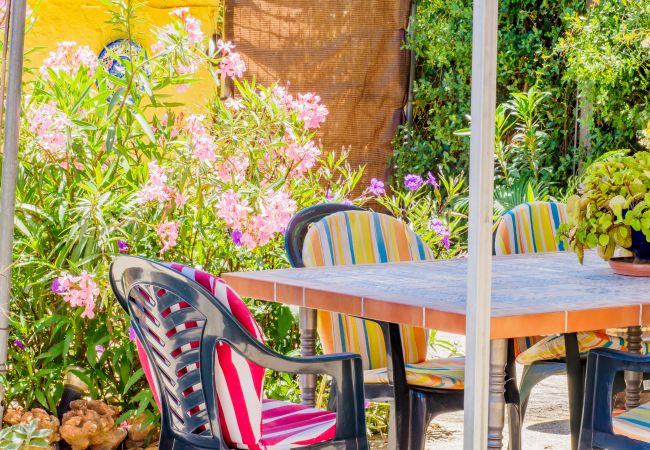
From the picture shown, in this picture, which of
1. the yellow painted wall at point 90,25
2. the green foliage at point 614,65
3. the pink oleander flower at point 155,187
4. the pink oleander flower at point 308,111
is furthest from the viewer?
the yellow painted wall at point 90,25

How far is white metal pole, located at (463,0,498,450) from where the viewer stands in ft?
5.21

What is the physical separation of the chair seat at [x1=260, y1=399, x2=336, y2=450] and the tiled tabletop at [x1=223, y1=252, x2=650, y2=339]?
0.26 m

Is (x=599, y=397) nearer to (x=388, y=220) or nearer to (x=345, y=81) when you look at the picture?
(x=388, y=220)

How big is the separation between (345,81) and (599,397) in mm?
5586

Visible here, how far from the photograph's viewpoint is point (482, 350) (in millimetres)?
1597

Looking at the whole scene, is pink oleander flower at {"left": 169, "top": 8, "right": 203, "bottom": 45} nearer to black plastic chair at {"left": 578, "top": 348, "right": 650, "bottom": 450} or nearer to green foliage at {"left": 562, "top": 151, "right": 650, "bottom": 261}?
green foliage at {"left": 562, "top": 151, "right": 650, "bottom": 261}

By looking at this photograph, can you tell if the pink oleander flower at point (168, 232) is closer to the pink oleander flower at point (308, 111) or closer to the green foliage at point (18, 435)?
the pink oleander flower at point (308, 111)

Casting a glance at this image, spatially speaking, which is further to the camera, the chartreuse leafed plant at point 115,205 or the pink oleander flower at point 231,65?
the pink oleander flower at point 231,65

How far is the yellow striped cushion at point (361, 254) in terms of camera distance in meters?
3.04

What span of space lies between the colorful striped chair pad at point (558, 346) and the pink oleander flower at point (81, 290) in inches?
55.3

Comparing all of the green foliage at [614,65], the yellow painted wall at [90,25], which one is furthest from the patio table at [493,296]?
the yellow painted wall at [90,25]

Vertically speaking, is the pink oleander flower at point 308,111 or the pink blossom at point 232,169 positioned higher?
the pink oleander flower at point 308,111

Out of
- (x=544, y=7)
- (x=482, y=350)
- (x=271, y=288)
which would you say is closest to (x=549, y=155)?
(x=544, y=7)

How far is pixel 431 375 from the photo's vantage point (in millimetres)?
2834
